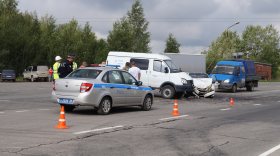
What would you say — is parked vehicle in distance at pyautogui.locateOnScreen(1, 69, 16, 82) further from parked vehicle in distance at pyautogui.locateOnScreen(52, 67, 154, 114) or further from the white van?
parked vehicle in distance at pyautogui.locateOnScreen(52, 67, 154, 114)

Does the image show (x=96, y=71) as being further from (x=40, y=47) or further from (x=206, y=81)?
(x=40, y=47)

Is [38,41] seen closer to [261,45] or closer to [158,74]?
[158,74]

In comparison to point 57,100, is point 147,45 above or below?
above

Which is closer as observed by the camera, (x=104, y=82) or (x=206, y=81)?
(x=104, y=82)

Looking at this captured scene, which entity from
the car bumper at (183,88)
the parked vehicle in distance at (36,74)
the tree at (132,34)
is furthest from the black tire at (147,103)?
the tree at (132,34)

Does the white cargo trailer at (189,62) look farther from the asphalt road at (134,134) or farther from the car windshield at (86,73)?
the car windshield at (86,73)

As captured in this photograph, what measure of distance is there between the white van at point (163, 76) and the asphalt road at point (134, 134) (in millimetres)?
8170

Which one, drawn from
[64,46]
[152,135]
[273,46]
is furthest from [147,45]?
A: [152,135]

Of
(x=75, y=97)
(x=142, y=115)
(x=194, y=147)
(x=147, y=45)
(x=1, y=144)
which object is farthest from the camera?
(x=147, y=45)

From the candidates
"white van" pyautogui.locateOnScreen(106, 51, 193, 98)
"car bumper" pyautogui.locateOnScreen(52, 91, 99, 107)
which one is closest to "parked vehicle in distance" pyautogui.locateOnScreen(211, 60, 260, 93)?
"white van" pyautogui.locateOnScreen(106, 51, 193, 98)

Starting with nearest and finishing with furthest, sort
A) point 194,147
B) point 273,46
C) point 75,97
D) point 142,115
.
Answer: point 194,147, point 75,97, point 142,115, point 273,46

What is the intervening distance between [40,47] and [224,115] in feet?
169

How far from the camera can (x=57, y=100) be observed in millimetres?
14539

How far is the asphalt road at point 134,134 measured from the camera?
28.6ft
